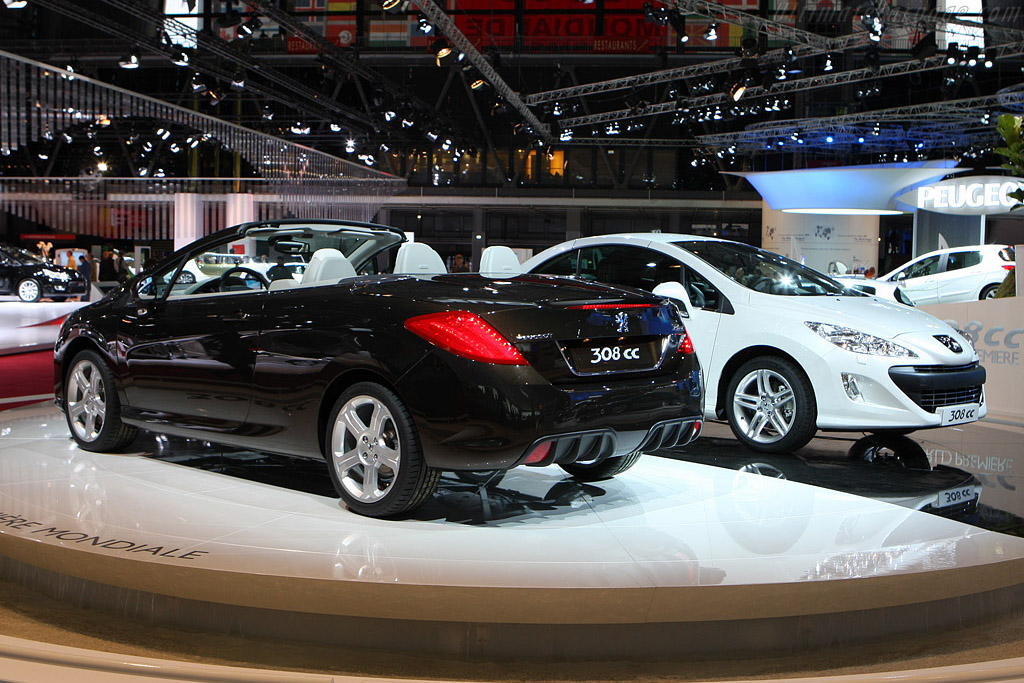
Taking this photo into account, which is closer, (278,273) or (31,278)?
(278,273)

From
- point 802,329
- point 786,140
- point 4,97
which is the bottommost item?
point 802,329

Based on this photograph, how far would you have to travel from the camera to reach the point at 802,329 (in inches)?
226

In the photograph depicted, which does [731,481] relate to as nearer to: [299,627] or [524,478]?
[524,478]

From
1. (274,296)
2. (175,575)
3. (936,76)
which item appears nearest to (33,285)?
(274,296)

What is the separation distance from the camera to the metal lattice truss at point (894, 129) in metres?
23.5

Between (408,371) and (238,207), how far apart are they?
18272mm

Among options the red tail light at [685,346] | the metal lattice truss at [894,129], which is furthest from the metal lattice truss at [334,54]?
A: the red tail light at [685,346]

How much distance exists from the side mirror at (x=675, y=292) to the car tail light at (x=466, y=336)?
2524mm

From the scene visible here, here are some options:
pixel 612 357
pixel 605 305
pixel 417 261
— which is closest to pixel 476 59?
pixel 417 261

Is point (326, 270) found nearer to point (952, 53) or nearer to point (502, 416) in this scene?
point (502, 416)

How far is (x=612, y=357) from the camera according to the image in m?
3.96

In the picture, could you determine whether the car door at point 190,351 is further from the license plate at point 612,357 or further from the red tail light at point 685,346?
the red tail light at point 685,346

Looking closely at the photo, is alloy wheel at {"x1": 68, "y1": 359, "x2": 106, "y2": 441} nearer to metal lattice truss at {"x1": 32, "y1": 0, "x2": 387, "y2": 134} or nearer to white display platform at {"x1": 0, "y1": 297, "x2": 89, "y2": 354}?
white display platform at {"x1": 0, "y1": 297, "x2": 89, "y2": 354}

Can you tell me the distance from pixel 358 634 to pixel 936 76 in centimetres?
2912
